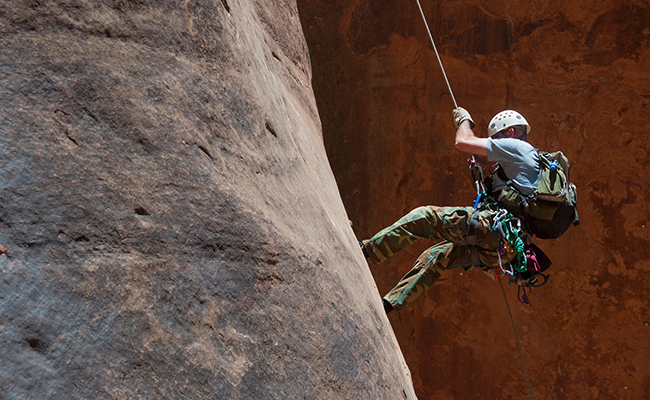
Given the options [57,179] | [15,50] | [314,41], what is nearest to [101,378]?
[57,179]

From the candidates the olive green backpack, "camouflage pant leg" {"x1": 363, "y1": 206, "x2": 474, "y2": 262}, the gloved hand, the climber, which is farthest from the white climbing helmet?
"camouflage pant leg" {"x1": 363, "y1": 206, "x2": 474, "y2": 262}

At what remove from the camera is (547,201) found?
435cm

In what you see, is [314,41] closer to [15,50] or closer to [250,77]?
[250,77]

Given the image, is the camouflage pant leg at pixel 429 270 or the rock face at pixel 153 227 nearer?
the rock face at pixel 153 227

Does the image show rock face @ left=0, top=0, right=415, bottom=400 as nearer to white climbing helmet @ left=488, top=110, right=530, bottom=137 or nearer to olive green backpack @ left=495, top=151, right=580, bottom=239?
olive green backpack @ left=495, top=151, right=580, bottom=239

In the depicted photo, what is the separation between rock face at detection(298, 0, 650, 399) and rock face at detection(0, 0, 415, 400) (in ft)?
16.3

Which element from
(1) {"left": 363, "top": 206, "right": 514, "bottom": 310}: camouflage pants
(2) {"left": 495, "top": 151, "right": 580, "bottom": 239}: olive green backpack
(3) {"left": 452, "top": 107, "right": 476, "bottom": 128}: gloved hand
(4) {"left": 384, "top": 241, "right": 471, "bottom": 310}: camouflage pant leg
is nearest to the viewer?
(2) {"left": 495, "top": 151, "right": 580, "bottom": 239}: olive green backpack

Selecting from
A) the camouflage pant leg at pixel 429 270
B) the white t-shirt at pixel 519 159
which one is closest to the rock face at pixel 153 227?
the camouflage pant leg at pixel 429 270

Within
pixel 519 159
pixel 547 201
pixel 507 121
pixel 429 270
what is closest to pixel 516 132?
pixel 507 121

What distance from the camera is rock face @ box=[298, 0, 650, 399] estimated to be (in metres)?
6.73

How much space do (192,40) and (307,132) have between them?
1430mm

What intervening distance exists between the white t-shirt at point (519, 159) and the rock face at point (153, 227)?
7.31 ft

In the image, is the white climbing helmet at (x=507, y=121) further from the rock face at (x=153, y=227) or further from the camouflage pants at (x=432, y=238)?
the rock face at (x=153, y=227)

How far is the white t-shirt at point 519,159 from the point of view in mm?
4359
